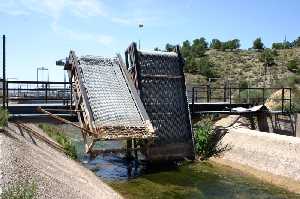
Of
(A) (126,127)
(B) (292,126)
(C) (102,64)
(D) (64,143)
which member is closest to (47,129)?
(D) (64,143)

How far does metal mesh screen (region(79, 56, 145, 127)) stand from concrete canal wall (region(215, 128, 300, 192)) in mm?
5782

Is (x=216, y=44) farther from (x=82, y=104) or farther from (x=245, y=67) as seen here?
(x=82, y=104)

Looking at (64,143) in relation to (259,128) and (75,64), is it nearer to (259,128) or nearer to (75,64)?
(75,64)

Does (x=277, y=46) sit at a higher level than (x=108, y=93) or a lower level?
higher

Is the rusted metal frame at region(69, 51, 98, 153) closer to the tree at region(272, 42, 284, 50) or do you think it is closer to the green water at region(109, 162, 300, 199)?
the green water at region(109, 162, 300, 199)

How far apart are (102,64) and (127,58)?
158 cm

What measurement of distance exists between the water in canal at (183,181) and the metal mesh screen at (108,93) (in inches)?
105

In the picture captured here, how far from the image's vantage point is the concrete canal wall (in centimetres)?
2016

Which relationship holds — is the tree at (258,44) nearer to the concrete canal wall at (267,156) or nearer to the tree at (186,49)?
the tree at (186,49)

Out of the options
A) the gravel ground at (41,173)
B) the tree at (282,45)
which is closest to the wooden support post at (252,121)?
the gravel ground at (41,173)

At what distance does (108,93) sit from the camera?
74.8 feet

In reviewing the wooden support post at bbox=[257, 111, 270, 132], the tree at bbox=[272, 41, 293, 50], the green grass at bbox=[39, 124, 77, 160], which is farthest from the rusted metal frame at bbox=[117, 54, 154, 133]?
the tree at bbox=[272, 41, 293, 50]

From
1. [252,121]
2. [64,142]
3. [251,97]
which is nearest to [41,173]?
[64,142]

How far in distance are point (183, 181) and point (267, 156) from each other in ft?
→ 14.1
